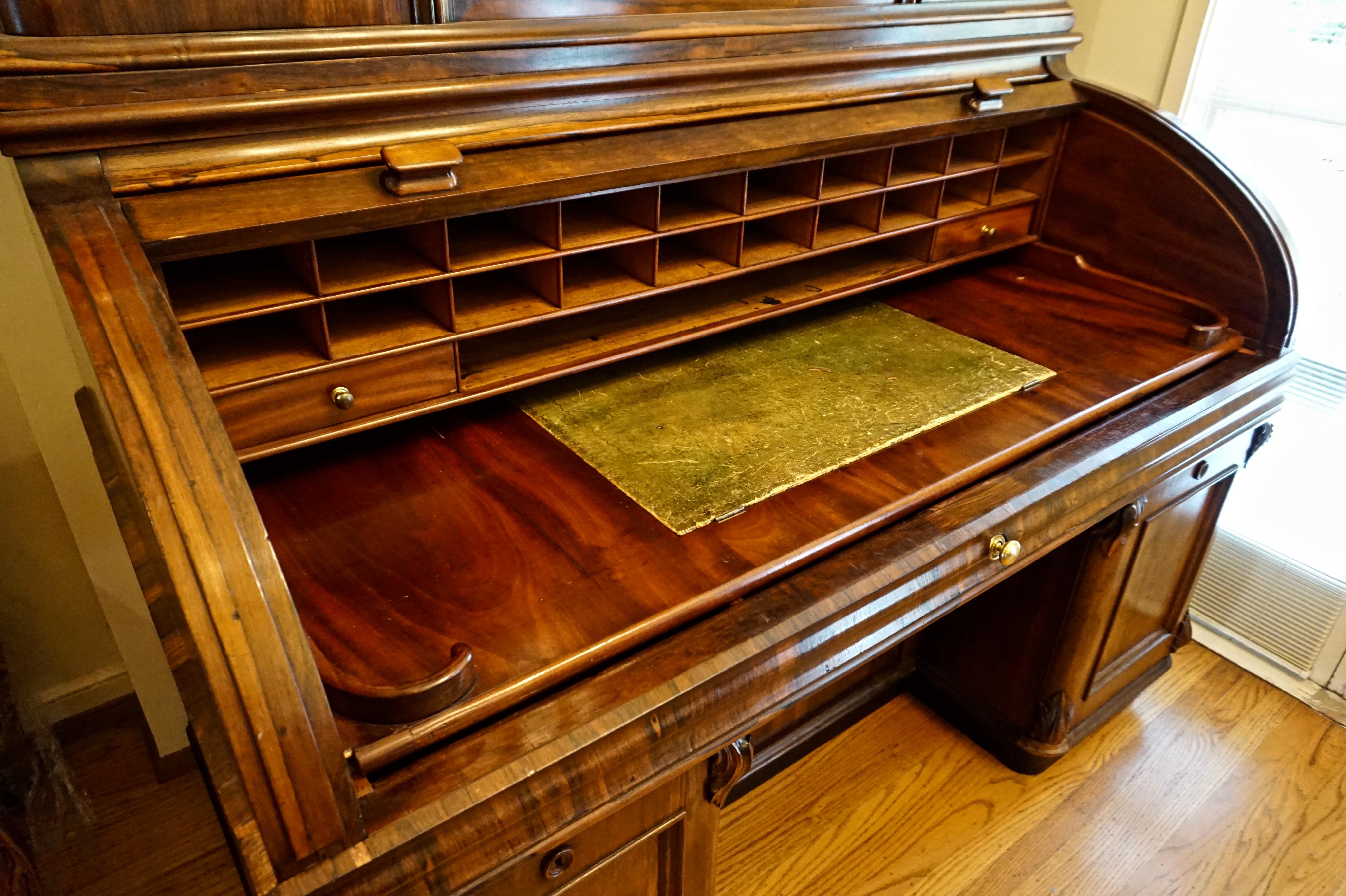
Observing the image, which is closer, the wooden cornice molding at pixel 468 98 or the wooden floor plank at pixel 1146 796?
the wooden cornice molding at pixel 468 98

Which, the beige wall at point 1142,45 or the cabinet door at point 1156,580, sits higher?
the beige wall at point 1142,45

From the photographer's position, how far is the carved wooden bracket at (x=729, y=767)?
3.12 feet

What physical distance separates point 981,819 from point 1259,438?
2.83ft

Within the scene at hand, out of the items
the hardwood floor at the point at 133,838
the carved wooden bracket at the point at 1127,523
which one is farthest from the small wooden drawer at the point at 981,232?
the hardwood floor at the point at 133,838

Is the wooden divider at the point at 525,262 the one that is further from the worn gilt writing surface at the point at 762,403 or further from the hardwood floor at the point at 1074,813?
the hardwood floor at the point at 1074,813

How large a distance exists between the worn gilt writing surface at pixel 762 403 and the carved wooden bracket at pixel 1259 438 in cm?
51

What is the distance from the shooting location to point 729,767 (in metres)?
0.96

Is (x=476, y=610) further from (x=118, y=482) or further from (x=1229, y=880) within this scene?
(x=1229, y=880)

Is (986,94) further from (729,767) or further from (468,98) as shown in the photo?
(729,767)

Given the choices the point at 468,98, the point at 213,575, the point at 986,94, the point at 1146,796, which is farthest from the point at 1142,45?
the point at 213,575

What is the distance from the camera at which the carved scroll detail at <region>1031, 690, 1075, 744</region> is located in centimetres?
167

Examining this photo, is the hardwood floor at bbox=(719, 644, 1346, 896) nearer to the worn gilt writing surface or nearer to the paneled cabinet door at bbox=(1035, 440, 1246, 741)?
the paneled cabinet door at bbox=(1035, 440, 1246, 741)

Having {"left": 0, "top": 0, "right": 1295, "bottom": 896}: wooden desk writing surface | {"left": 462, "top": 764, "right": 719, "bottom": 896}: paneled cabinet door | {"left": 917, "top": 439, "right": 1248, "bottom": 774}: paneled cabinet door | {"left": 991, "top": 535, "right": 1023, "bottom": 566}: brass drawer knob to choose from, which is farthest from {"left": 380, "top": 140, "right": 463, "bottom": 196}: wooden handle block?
{"left": 917, "top": 439, "right": 1248, "bottom": 774}: paneled cabinet door

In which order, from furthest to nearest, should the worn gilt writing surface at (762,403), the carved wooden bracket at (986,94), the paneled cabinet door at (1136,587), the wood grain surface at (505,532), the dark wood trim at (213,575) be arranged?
the paneled cabinet door at (1136,587) → the carved wooden bracket at (986,94) → the worn gilt writing surface at (762,403) → the wood grain surface at (505,532) → the dark wood trim at (213,575)
